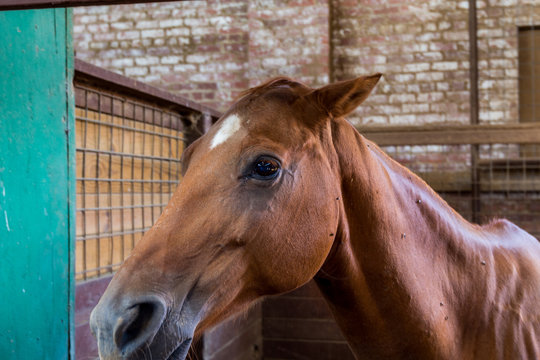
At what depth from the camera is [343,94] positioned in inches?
46.7

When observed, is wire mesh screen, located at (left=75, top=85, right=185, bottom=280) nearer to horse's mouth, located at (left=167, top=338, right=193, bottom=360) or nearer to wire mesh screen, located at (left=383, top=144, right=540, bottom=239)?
horse's mouth, located at (left=167, top=338, right=193, bottom=360)

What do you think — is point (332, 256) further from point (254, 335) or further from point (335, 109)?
point (254, 335)

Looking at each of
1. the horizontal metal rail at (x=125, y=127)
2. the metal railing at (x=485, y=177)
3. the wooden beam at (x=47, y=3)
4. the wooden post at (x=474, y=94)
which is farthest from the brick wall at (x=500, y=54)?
the wooden beam at (x=47, y=3)

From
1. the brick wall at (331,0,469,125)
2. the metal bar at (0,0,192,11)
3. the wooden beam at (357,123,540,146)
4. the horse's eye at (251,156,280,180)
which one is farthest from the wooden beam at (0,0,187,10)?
the brick wall at (331,0,469,125)

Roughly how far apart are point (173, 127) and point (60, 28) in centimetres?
108

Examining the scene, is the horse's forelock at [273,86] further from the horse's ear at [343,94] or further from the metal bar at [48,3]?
the metal bar at [48,3]

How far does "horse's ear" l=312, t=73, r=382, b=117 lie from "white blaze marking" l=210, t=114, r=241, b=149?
8.6 inches

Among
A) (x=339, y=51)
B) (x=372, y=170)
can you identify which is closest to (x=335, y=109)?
(x=372, y=170)

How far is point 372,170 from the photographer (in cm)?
127

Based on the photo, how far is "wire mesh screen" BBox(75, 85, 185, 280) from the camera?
1.81 metres

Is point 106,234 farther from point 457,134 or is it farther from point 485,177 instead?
point 485,177

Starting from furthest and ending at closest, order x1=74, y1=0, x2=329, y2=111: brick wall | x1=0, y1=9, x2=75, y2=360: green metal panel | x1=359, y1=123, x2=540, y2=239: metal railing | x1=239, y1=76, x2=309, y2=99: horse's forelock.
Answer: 1. x1=74, y1=0, x2=329, y2=111: brick wall
2. x1=359, y1=123, x2=540, y2=239: metal railing
3. x1=0, y1=9, x2=75, y2=360: green metal panel
4. x1=239, y1=76, x2=309, y2=99: horse's forelock

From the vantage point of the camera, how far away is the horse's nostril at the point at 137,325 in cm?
85

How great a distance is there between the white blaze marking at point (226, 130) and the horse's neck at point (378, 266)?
27 cm
